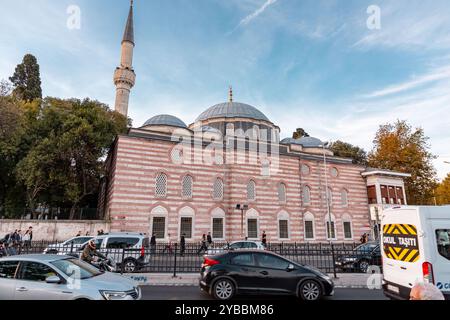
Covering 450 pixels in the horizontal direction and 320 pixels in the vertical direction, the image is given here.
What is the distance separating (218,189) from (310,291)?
1943 cm

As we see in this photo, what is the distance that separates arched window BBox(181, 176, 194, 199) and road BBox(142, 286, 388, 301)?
15.5 m

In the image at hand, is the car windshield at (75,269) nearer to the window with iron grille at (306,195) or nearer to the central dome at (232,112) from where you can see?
the window with iron grille at (306,195)

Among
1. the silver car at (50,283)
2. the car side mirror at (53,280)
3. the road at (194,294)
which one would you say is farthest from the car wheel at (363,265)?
the car side mirror at (53,280)

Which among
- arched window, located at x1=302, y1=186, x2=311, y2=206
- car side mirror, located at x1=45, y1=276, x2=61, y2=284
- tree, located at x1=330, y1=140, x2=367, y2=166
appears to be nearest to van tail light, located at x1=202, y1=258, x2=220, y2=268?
car side mirror, located at x1=45, y1=276, x2=61, y2=284

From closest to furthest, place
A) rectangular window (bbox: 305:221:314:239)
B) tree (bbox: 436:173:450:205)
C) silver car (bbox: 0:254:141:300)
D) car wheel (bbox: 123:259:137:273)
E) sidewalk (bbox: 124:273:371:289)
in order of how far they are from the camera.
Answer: silver car (bbox: 0:254:141:300), sidewalk (bbox: 124:273:371:289), car wheel (bbox: 123:259:137:273), rectangular window (bbox: 305:221:314:239), tree (bbox: 436:173:450:205)

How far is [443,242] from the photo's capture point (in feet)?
21.0

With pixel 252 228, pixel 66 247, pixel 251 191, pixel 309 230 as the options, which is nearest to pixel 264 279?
pixel 66 247

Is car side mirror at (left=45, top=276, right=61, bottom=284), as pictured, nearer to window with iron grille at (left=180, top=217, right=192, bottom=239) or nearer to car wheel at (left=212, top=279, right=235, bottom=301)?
car wheel at (left=212, top=279, right=235, bottom=301)

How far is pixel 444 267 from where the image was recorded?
621 centimetres

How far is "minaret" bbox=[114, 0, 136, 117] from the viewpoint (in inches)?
1419

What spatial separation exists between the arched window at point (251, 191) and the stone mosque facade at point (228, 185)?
0.11 m
